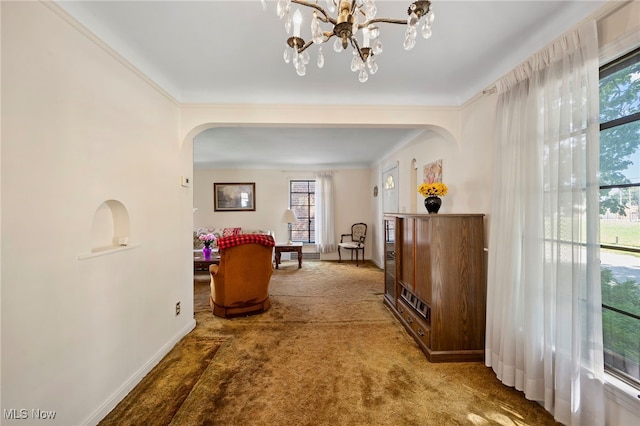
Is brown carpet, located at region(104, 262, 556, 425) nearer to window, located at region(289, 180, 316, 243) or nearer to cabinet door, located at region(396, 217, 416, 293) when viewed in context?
cabinet door, located at region(396, 217, 416, 293)

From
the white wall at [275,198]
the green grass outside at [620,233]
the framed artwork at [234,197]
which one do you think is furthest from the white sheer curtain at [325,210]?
the green grass outside at [620,233]

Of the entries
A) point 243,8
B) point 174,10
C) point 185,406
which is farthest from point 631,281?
point 174,10

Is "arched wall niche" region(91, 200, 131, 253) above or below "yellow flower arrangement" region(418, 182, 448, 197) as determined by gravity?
below

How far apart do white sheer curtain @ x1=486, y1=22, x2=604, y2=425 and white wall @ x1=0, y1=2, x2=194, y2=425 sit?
2.86 meters

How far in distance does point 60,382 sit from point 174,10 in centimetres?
225

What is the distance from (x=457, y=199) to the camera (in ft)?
9.29

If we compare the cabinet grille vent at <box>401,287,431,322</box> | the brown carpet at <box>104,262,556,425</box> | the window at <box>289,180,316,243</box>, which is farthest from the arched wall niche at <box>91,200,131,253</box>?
the window at <box>289,180,316,243</box>

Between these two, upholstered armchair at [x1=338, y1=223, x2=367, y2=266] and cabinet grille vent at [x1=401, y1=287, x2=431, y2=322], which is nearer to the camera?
cabinet grille vent at [x1=401, y1=287, x2=431, y2=322]

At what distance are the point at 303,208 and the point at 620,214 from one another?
605cm

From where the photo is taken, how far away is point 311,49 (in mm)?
1947

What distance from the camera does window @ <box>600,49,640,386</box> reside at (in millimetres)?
1300

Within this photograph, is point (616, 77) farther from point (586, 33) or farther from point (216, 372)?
point (216, 372)

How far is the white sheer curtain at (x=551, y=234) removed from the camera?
1.36 meters

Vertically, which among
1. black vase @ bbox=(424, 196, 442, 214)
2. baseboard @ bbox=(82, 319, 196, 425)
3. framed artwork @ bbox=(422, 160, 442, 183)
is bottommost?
baseboard @ bbox=(82, 319, 196, 425)
